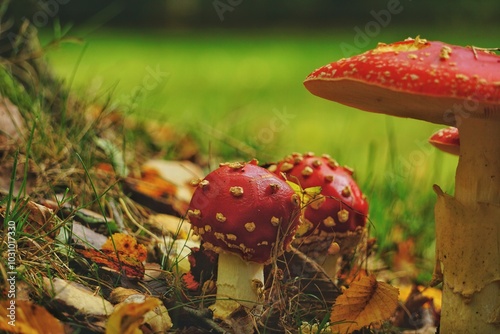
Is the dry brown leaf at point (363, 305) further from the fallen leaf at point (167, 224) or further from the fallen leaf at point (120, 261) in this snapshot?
the fallen leaf at point (167, 224)

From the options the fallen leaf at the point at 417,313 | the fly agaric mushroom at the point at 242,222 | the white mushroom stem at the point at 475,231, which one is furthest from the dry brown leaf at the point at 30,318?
the fallen leaf at the point at 417,313

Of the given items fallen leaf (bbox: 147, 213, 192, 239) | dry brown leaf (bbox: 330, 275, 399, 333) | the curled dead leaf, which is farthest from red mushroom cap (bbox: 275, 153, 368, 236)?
the curled dead leaf

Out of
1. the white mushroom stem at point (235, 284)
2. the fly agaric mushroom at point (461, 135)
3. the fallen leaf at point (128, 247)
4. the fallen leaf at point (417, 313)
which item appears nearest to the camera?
the fly agaric mushroom at point (461, 135)

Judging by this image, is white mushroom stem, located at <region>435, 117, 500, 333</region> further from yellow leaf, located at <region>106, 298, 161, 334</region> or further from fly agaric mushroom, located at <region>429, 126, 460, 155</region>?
yellow leaf, located at <region>106, 298, 161, 334</region>

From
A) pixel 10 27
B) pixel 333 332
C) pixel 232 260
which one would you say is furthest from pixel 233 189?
pixel 10 27

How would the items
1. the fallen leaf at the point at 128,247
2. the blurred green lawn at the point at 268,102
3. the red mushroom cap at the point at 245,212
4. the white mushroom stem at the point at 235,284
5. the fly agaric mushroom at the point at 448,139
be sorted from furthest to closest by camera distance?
the blurred green lawn at the point at 268,102
the fly agaric mushroom at the point at 448,139
the fallen leaf at the point at 128,247
the white mushroom stem at the point at 235,284
the red mushroom cap at the point at 245,212

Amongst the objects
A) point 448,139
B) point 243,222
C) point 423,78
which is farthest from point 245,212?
point 448,139
